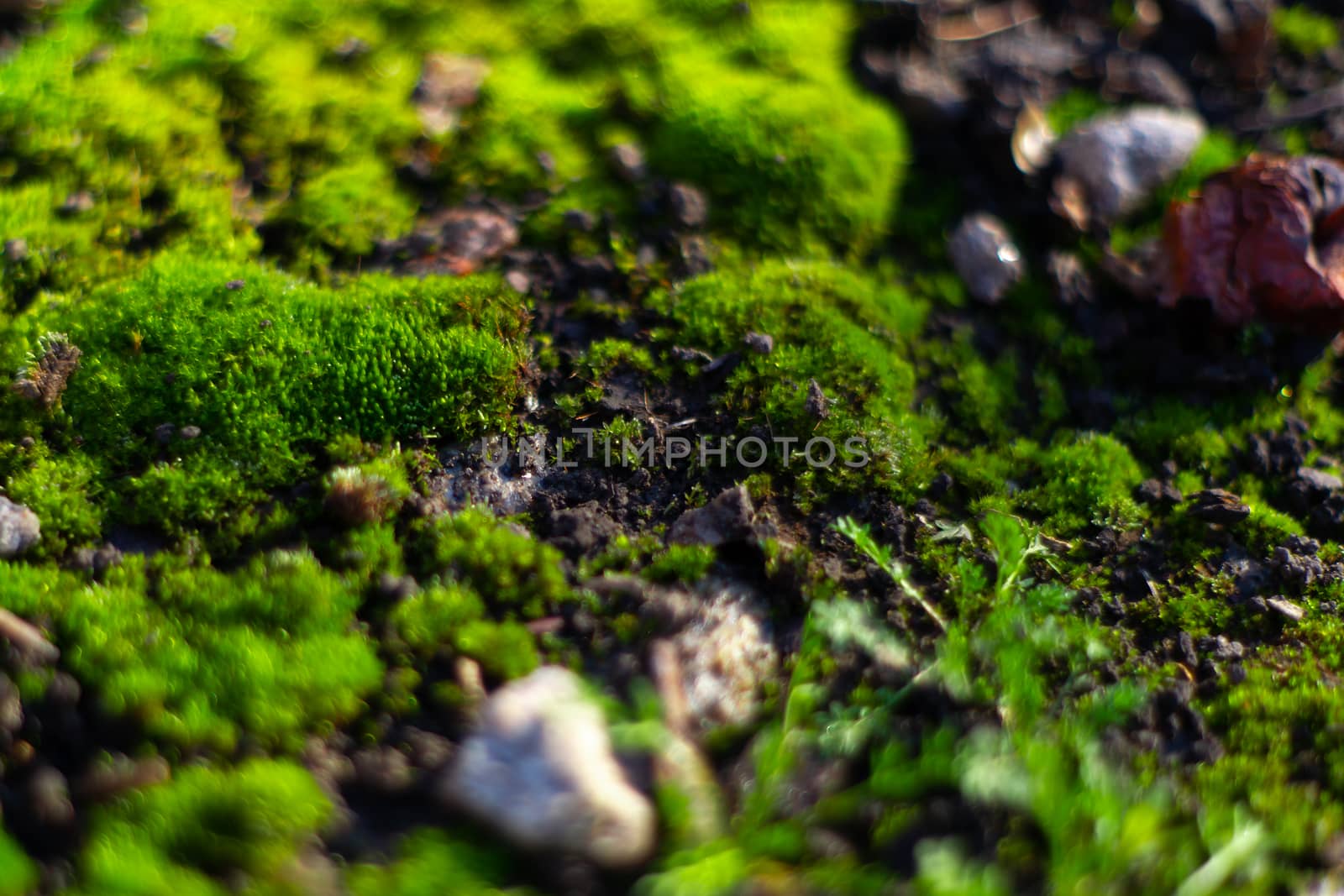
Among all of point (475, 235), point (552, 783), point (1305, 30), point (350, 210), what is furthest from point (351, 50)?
point (1305, 30)

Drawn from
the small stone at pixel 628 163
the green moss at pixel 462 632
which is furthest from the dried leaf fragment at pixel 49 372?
the small stone at pixel 628 163

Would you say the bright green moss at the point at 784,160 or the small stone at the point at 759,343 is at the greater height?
the bright green moss at the point at 784,160

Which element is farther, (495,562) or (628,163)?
(628,163)

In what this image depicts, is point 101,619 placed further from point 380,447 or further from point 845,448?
point 845,448

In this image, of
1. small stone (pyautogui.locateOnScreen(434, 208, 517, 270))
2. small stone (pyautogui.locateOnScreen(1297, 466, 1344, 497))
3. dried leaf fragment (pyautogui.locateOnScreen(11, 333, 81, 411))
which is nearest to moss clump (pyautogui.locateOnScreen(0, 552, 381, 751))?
dried leaf fragment (pyautogui.locateOnScreen(11, 333, 81, 411))

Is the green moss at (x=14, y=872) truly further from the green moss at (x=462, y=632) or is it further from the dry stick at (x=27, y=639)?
the green moss at (x=462, y=632)

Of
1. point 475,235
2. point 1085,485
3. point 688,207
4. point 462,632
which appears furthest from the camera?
point 688,207

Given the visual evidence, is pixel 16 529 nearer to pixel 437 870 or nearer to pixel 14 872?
pixel 14 872
